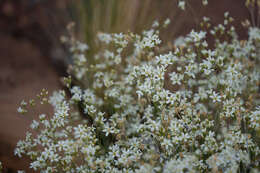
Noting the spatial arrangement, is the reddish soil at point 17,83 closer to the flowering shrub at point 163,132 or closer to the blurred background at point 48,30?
the blurred background at point 48,30

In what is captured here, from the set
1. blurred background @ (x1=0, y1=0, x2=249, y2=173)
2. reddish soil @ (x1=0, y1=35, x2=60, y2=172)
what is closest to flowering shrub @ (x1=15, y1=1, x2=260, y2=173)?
blurred background @ (x1=0, y1=0, x2=249, y2=173)

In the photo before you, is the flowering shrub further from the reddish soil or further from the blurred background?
the reddish soil

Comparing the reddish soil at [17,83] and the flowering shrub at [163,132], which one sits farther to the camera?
the reddish soil at [17,83]

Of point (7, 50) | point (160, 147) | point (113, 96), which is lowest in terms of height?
point (160, 147)

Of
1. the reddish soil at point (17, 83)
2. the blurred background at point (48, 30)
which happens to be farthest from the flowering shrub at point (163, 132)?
the reddish soil at point (17, 83)

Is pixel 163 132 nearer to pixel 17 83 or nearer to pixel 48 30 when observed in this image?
pixel 17 83

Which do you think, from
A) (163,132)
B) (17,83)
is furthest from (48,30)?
(163,132)

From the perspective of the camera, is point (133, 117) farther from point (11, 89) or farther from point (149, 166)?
point (11, 89)

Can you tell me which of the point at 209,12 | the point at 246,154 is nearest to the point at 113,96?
the point at 246,154
